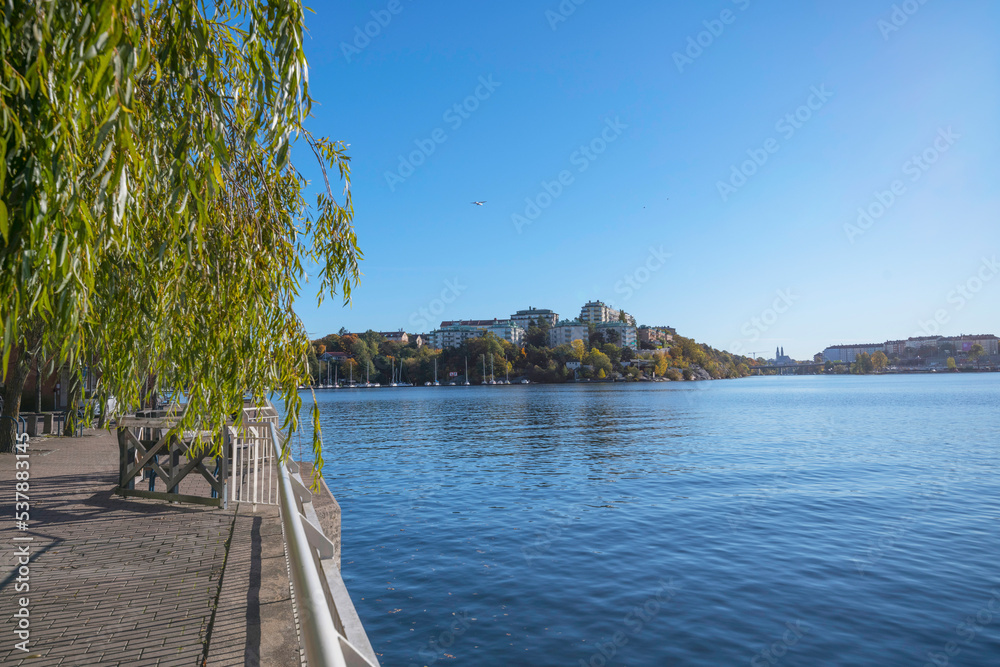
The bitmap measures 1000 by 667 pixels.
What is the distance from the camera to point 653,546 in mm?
13125

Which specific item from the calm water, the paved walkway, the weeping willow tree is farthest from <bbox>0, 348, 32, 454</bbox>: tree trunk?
the weeping willow tree

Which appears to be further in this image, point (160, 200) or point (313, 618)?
point (160, 200)

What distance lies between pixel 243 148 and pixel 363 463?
76.9 feet

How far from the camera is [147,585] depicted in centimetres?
619

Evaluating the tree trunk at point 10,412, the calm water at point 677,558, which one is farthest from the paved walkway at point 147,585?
the tree trunk at point 10,412

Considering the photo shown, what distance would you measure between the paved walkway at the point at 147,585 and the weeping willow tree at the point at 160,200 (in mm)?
1541

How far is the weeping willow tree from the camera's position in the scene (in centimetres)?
256

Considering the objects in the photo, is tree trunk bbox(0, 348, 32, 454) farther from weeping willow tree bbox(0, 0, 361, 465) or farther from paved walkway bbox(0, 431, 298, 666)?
weeping willow tree bbox(0, 0, 361, 465)

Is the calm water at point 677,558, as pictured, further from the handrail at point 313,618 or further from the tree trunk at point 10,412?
the tree trunk at point 10,412

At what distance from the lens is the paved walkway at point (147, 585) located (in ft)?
15.3

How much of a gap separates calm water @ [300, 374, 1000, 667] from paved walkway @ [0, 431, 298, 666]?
2745 mm

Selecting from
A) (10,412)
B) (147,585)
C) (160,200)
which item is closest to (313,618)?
(160,200)

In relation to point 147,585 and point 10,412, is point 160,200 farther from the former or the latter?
point 10,412

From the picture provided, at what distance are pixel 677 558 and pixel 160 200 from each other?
11.3 meters
